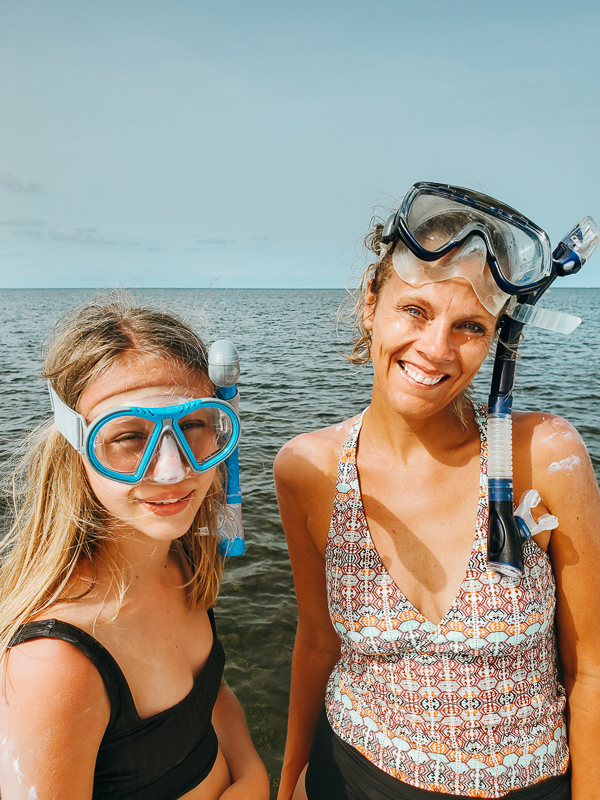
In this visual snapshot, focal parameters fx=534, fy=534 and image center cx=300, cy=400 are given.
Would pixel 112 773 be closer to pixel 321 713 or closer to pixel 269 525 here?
pixel 321 713

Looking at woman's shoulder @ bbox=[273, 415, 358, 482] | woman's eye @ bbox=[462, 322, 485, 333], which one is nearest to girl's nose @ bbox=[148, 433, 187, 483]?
woman's shoulder @ bbox=[273, 415, 358, 482]

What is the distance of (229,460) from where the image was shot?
1.98 meters

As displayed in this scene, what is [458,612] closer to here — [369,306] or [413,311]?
[413,311]

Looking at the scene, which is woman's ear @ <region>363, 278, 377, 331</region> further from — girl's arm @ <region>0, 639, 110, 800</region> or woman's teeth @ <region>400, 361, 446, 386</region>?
girl's arm @ <region>0, 639, 110, 800</region>

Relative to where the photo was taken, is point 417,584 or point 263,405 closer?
point 417,584

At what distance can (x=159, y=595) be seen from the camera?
73.7 inches

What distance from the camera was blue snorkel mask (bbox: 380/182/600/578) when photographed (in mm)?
1816

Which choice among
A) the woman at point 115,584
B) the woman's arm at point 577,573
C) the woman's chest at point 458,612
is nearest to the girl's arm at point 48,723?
the woman at point 115,584

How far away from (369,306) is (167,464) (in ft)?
3.37

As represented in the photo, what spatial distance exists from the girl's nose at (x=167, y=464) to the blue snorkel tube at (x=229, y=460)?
0.84 feet

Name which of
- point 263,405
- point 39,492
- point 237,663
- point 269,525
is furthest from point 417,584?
point 263,405

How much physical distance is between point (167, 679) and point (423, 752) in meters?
0.94

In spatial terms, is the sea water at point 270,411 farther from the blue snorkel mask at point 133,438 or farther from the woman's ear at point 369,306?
the blue snorkel mask at point 133,438

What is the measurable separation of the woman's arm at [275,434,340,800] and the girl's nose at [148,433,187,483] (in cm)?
66
